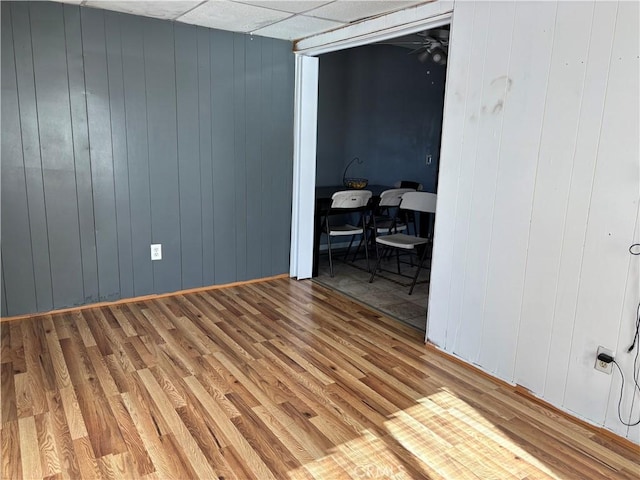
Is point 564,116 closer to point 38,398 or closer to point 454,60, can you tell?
point 454,60

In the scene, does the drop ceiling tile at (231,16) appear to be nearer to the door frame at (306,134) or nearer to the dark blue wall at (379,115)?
the door frame at (306,134)

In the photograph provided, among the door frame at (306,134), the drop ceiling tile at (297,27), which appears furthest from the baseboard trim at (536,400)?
the drop ceiling tile at (297,27)

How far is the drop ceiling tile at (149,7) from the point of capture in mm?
3055

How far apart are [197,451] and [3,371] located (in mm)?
1399

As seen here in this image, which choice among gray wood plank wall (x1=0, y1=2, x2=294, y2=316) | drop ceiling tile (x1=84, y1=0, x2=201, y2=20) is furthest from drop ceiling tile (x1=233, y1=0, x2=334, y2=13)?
gray wood plank wall (x1=0, y1=2, x2=294, y2=316)

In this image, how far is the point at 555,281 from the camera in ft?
7.65

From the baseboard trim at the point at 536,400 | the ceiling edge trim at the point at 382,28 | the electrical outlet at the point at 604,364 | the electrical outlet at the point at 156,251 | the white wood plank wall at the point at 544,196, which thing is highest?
the ceiling edge trim at the point at 382,28

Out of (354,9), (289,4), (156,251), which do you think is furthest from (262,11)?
(156,251)

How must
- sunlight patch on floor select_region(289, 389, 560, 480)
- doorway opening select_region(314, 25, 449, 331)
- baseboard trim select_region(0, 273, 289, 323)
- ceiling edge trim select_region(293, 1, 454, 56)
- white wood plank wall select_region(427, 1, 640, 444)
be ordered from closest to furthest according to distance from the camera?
sunlight patch on floor select_region(289, 389, 560, 480) → white wood plank wall select_region(427, 1, 640, 444) → ceiling edge trim select_region(293, 1, 454, 56) → baseboard trim select_region(0, 273, 289, 323) → doorway opening select_region(314, 25, 449, 331)

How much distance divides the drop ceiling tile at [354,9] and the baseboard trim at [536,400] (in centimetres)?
221

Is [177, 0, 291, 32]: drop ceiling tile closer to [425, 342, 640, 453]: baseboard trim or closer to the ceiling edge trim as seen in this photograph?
the ceiling edge trim

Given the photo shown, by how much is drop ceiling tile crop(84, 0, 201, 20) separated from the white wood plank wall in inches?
69.9

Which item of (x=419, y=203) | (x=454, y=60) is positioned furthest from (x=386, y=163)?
(x=454, y=60)

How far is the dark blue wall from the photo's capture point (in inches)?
211
